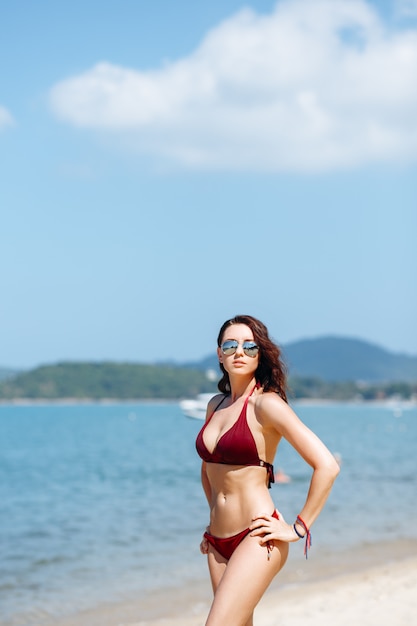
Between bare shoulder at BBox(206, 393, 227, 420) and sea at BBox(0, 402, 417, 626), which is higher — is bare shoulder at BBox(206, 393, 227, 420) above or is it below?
above

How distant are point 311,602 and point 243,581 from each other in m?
6.37

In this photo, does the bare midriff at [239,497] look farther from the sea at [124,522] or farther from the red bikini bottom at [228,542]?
the sea at [124,522]

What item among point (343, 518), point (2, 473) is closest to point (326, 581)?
point (343, 518)

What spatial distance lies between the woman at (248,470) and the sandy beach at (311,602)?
498 cm

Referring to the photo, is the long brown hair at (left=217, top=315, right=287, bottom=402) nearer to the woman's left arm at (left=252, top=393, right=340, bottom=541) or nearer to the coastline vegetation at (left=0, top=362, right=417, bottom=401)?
the woman's left arm at (left=252, top=393, right=340, bottom=541)

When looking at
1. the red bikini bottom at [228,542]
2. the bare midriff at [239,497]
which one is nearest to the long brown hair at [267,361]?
the bare midriff at [239,497]

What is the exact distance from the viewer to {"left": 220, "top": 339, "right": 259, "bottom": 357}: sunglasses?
4633mm

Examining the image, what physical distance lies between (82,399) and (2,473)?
157369 mm

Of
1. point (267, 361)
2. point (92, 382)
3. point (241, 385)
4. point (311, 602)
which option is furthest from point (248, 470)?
point (92, 382)

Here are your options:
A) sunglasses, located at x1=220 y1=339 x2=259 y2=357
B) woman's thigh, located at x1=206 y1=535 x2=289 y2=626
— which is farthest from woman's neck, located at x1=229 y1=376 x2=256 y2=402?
woman's thigh, located at x1=206 y1=535 x2=289 y2=626

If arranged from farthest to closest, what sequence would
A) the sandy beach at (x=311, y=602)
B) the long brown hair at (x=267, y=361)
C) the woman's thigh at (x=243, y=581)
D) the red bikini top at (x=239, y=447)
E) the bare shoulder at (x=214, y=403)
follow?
1. the sandy beach at (x=311, y=602)
2. the bare shoulder at (x=214, y=403)
3. the long brown hair at (x=267, y=361)
4. the red bikini top at (x=239, y=447)
5. the woman's thigh at (x=243, y=581)

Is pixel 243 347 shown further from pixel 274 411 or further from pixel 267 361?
pixel 274 411

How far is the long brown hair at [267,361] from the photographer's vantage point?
463 cm

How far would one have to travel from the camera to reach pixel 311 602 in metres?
10.2
